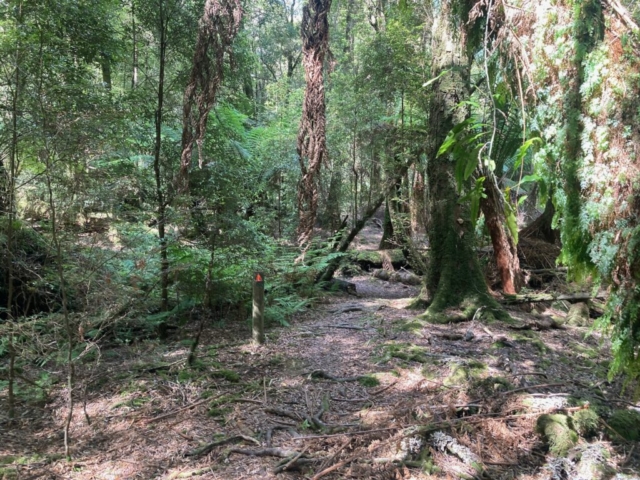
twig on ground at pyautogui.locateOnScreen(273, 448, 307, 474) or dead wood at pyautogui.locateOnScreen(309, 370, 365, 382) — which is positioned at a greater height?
dead wood at pyautogui.locateOnScreen(309, 370, 365, 382)

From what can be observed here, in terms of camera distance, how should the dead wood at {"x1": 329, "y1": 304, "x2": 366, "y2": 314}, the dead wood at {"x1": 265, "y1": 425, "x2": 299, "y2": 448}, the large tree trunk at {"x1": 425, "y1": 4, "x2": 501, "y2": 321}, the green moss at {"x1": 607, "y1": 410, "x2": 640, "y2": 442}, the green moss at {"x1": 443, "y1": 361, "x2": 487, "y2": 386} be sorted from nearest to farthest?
1. the green moss at {"x1": 607, "y1": 410, "x2": 640, "y2": 442}
2. the dead wood at {"x1": 265, "y1": 425, "x2": 299, "y2": 448}
3. the green moss at {"x1": 443, "y1": 361, "x2": 487, "y2": 386}
4. the large tree trunk at {"x1": 425, "y1": 4, "x2": 501, "y2": 321}
5. the dead wood at {"x1": 329, "y1": 304, "x2": 366, "y2": 314}

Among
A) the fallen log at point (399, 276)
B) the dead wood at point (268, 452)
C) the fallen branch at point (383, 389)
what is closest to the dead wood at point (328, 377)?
the fallen branch at point (383, 389)

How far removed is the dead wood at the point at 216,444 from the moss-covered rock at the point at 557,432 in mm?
2232

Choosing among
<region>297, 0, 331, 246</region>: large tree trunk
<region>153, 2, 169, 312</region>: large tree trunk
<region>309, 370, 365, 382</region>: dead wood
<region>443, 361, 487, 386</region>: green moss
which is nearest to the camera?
<region>443, 361, 487, 386</region>: green moss

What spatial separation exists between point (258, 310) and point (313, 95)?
294cm

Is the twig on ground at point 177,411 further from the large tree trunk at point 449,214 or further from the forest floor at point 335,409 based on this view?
the large tree trunk at point 449,214

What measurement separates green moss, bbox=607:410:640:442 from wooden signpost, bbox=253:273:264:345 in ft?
13.0

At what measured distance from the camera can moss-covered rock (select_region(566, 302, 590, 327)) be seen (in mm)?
6782

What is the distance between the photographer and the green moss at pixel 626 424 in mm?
3167

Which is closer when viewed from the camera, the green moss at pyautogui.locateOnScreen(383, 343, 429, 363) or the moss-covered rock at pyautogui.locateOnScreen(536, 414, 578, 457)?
the moss-covered rock at pyautogui.locateOnScreen(536, 414, 578, 457)

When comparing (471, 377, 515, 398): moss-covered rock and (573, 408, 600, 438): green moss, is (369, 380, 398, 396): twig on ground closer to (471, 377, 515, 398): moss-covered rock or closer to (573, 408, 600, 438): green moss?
(471, 377, 515, 398): moss-covered rock

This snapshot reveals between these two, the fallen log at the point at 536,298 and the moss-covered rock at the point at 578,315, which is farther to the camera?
the fallen log at the point at 536,298

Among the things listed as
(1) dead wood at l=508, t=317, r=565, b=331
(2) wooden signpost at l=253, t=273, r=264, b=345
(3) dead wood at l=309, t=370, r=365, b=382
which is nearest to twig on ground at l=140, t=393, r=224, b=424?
(3) dead wood at l=309, t=370, r=365, b=382

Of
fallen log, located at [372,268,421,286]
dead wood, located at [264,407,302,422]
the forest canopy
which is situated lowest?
dead wood, located at [264,407,302,422]
